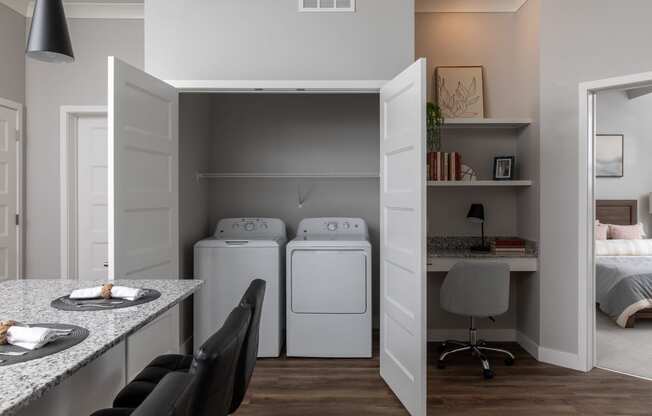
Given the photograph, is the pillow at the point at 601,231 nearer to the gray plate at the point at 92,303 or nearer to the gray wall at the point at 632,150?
the gray wall at the point at 632,150

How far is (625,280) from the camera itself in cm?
429

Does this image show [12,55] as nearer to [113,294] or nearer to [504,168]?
[113,294]

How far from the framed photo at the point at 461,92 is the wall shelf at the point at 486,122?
16 centimetres

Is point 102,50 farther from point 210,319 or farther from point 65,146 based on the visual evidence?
point 210,319

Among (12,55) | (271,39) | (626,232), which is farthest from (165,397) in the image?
(626,232)

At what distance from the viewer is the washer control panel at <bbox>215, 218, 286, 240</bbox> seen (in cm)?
404

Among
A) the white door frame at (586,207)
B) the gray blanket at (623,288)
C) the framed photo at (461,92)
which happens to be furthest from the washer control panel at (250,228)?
the gray blanket at (623,288)

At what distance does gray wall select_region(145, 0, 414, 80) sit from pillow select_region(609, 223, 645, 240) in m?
3.99

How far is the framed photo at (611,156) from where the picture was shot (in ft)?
19.0

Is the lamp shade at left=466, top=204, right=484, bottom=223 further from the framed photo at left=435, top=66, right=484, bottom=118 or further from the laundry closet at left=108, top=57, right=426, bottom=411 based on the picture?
the laundry closet at left=108, top=57, right=426, bottom=411

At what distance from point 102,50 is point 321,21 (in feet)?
6.47

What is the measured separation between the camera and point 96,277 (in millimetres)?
3928

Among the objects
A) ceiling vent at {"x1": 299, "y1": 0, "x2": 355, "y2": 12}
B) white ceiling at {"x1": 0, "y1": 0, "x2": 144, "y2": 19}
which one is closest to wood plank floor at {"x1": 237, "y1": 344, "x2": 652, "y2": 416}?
ceiling vent at {"x1": 299, "y1": 0, "x2": 355, "y2": 12}

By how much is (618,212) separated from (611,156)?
70 cm
